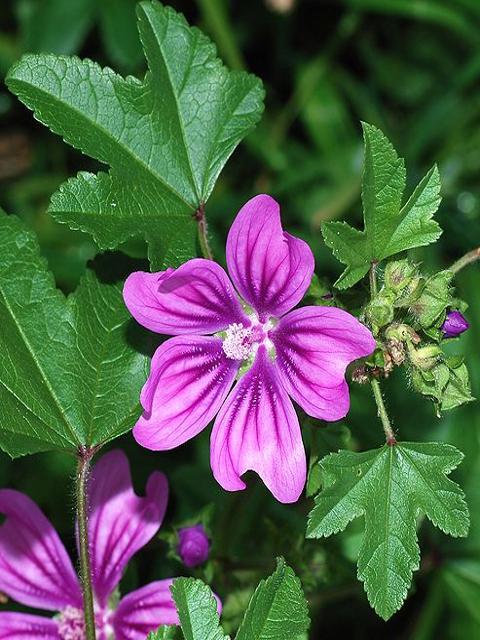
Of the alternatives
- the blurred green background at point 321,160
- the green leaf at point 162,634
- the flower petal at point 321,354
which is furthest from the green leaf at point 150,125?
the blurred green background at point 321,160

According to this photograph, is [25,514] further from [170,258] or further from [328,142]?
[328,142]

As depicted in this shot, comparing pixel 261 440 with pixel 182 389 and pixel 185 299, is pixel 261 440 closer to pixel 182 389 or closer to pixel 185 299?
pixel 182 389

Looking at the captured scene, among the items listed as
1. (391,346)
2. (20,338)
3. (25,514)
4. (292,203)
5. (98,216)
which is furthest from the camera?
(292,203)

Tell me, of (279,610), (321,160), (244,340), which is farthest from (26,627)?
(321,160)

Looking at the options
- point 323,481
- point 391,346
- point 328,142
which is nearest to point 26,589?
point 323,481

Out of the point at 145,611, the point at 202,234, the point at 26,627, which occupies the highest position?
the point at 202,234

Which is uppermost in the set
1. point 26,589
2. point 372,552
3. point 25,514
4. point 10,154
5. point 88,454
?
point 372,552
